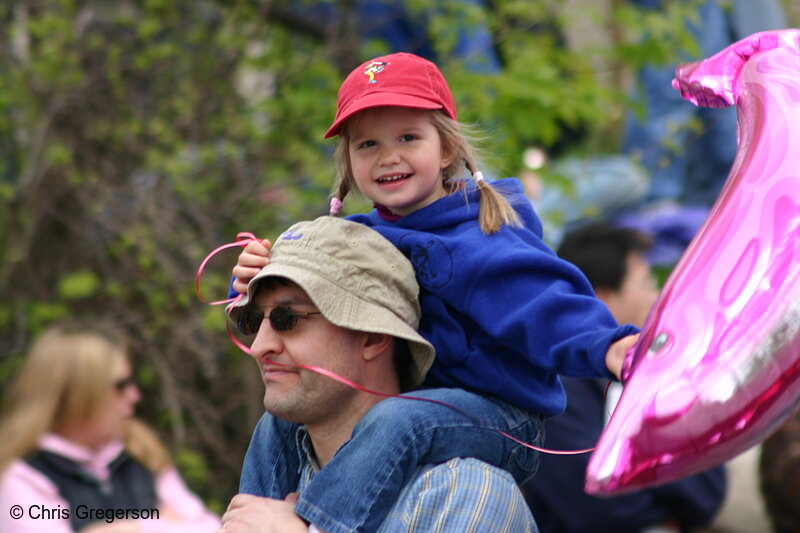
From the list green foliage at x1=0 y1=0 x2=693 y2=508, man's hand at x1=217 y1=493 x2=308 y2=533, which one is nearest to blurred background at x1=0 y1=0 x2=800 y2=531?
A: green foliage at x1=0 y1=0 x2=693 y2=508

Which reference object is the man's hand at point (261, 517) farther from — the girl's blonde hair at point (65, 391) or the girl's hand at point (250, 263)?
the girl's blonde hair at point (65, 391)

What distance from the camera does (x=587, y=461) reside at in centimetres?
390

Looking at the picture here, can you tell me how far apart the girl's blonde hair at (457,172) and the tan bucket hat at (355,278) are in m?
0.20

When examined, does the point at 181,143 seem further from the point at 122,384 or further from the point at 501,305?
the point at 501,305

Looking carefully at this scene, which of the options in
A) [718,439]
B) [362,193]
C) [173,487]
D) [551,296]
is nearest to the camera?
[718,439]

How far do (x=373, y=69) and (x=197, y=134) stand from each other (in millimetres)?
3208

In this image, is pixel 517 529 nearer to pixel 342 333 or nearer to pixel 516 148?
pixel 342 333

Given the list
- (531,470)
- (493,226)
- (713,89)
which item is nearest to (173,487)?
(531,470)

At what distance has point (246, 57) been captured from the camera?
5.63 meters

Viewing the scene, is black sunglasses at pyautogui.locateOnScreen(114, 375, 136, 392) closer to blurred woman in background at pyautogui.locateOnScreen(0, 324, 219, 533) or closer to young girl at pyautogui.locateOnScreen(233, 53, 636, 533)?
blurred woman in background at pyautogui.locateOnScreen(0, 324, 219, 533)

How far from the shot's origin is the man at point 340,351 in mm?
2303

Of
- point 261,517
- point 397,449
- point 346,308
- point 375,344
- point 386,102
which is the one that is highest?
point 386,102

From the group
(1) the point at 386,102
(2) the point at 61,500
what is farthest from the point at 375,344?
(2) the point at 61,500

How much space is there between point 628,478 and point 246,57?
435cm
